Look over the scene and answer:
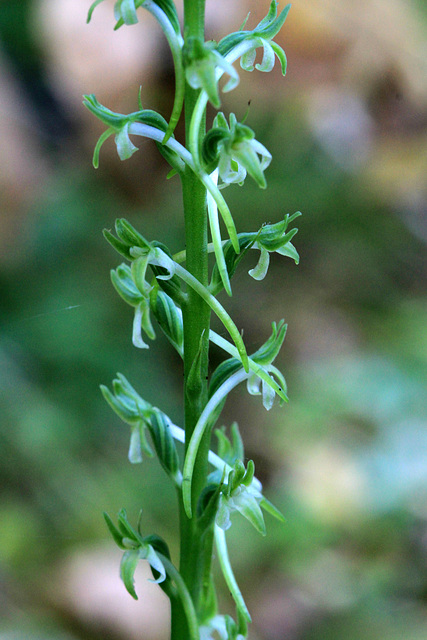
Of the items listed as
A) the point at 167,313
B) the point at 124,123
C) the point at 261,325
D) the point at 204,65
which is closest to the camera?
the point at 204,65

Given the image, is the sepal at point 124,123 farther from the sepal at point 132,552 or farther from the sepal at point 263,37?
the sepal at point 132,552

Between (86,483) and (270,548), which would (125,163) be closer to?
(86,483)

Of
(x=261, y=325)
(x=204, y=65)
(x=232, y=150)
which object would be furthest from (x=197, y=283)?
(x=261, y=325)

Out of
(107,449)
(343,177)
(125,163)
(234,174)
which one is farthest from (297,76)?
(234,174)

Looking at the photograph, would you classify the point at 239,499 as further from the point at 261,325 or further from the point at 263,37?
the point at 261,325

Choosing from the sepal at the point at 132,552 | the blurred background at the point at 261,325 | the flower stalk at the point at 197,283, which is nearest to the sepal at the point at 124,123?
the flower stalk at the point at 197,283

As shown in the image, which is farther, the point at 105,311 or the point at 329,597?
the point at 105,311

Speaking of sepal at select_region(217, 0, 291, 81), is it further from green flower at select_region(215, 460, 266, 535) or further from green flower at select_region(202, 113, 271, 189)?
green flower at select_region(215, 460, 266, 535)

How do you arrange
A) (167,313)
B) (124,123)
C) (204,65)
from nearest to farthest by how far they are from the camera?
(204,65), (124,123), (167,313)
